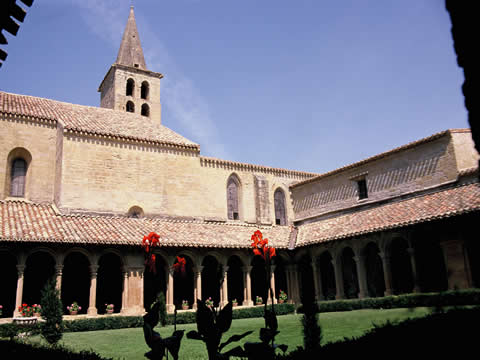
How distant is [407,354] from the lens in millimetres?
2994

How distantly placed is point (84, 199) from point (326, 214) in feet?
51.6

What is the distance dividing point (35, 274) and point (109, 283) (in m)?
3.58

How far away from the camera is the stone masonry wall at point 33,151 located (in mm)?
23891

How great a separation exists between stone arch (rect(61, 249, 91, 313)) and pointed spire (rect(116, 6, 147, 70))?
2302 cm

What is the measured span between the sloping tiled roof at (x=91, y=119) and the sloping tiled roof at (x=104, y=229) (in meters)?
5.41

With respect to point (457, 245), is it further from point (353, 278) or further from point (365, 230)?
point (353, 278)

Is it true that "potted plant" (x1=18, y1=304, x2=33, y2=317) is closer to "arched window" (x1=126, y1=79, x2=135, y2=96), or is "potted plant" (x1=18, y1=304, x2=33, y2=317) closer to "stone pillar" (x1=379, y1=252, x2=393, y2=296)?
"stone pillar" (x1=379, y1=252, x2=393, y2=296)

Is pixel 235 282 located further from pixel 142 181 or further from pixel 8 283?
pixel 8 283

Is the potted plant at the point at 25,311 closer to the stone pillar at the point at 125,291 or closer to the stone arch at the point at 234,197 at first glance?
the stone pillar at the point at 125,291

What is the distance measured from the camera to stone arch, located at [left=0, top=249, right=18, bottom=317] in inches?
792

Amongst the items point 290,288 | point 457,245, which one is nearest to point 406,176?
A: point 457,245

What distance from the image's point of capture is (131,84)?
39.2 m

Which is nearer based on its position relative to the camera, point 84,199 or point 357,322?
point 357,322

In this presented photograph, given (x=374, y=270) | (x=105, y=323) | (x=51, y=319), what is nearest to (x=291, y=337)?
(x=51, y=319)
